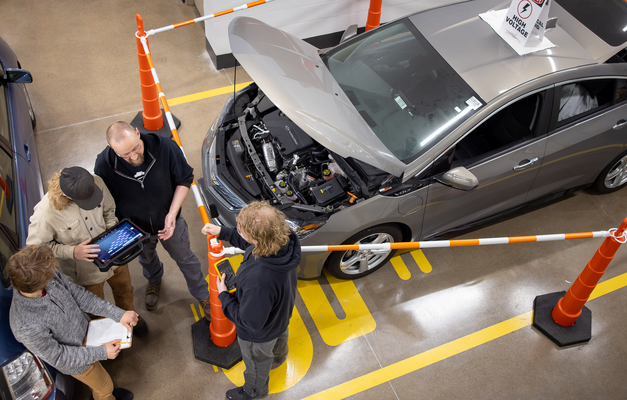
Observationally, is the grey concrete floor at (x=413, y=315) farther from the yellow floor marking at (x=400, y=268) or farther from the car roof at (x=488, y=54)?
the car roof at (x=488, y=54)

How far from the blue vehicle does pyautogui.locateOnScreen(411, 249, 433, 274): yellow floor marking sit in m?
3.14

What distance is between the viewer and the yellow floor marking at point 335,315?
4.38m

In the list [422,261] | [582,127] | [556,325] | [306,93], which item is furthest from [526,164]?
[306,93]

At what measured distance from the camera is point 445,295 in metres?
4.69

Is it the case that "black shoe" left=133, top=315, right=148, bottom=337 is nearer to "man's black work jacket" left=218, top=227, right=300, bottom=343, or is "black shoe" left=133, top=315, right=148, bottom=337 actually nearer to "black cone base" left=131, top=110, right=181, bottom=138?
"man's black work jacket" left=218, top=227, right=300, bottom=343

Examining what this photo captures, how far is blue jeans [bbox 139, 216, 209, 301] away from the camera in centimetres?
393

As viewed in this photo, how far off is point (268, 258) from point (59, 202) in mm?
1379

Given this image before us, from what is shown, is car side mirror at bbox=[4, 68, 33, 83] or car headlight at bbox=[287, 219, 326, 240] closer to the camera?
car headlight at bbox=[287, 219, 326, 240]

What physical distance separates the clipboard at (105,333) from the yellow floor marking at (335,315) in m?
1.71

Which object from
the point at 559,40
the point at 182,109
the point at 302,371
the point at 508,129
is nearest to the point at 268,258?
the point at 302,371

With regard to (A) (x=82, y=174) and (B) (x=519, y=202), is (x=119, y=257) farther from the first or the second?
(B) (x=519, y=202)

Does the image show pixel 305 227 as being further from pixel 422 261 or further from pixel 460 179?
pixel 422 261

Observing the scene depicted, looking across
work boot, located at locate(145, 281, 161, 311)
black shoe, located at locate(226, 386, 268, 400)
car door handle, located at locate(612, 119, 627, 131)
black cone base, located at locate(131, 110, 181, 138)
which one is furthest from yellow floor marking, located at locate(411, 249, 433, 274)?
black cone base, located at locate(131, 110, 181, 138)

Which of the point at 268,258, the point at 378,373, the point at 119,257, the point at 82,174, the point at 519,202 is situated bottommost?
the point at 378,373
